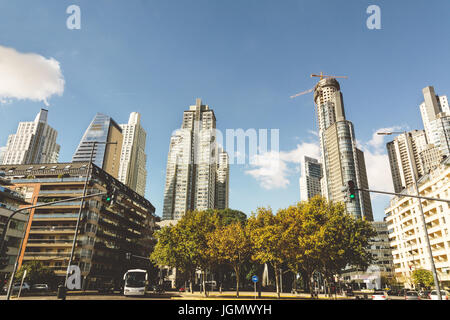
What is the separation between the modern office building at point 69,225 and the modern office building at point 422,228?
205ft

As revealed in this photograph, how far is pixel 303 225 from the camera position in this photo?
3856 cm

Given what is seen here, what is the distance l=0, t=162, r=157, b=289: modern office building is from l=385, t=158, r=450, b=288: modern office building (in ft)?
205

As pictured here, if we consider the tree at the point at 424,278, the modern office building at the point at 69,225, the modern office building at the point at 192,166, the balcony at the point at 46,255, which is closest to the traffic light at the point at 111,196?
the modern office building at the point at 69,225

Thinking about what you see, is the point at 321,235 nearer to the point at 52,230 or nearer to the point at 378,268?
the point at 52,230

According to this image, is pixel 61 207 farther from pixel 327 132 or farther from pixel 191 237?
pixel 327 132

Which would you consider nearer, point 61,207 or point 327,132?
point 61,207

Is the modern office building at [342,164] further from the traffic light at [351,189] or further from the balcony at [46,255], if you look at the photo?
the traffic light at [351,189]

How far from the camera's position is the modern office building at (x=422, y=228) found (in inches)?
2412

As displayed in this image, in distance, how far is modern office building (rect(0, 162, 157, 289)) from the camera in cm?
6241

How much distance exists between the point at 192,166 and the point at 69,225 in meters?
114

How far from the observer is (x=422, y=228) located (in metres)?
70.9

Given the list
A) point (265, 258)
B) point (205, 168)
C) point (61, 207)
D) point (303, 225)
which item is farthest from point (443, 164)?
point (205, 168)
